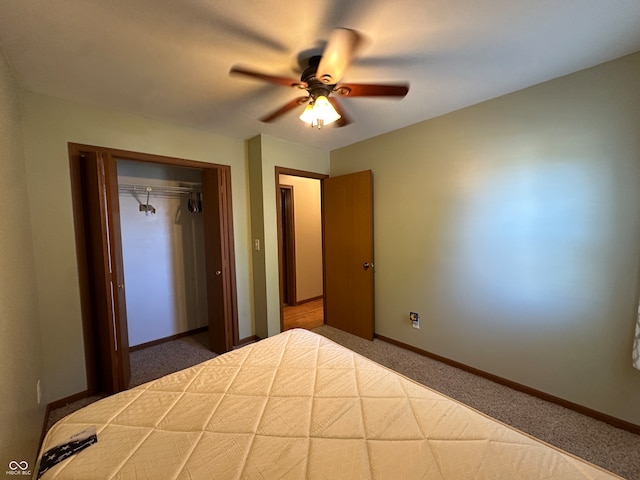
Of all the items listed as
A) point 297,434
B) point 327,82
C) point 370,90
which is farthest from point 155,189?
point 297,434

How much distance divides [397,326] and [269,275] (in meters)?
1.57

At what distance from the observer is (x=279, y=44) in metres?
1.43

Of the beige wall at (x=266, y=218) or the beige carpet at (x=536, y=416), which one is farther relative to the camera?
the beige wall at (x=266, y=218)

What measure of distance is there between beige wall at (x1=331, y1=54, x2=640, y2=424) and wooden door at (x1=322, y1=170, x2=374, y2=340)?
374 mm

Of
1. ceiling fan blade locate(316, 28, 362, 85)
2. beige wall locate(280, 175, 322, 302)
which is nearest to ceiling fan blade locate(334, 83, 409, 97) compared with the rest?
ceiling fan blade locate(316, 28, 362, 85)

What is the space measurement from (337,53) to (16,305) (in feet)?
6.91

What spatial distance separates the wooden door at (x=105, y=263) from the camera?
204cm

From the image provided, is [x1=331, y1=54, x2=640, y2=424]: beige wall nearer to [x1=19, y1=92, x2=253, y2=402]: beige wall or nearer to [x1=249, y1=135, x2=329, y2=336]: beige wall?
[x1=249, y1=135, x2=329, y2=336]: beige wall

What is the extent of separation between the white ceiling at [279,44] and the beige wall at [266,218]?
2.62 ft

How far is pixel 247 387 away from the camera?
127cm

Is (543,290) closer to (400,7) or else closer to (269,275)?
(400,7)

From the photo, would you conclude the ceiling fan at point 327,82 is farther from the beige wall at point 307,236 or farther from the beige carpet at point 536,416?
the beige wall at point 307,236

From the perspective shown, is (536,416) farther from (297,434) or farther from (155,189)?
(155,189)

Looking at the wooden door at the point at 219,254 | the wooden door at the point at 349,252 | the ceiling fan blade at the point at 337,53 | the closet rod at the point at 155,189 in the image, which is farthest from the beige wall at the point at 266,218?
the ceiling fan blade at the point at 337,53
